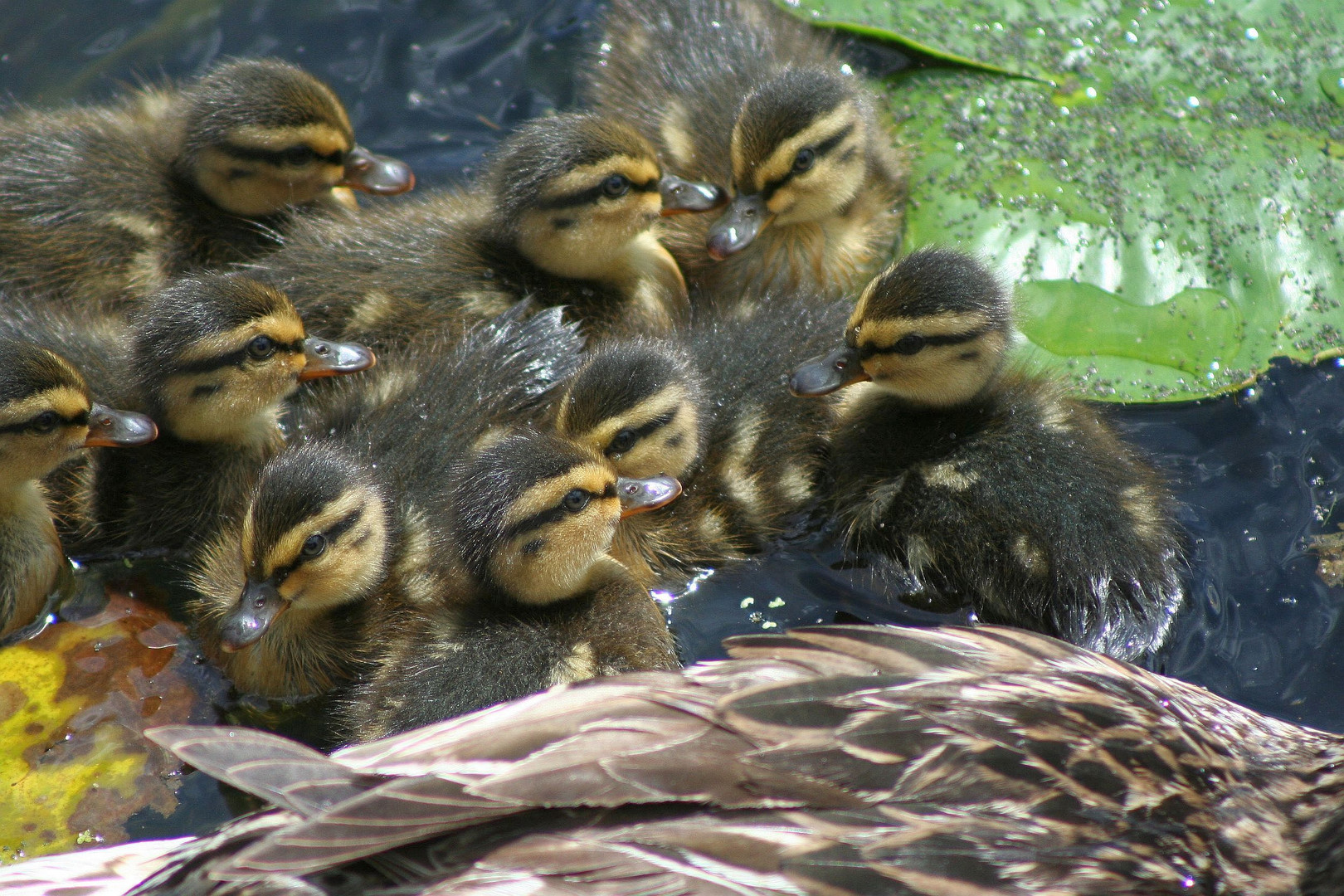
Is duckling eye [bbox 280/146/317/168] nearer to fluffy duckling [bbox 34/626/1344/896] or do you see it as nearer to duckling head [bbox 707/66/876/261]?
duckling head [bbox 707/66/876/261]

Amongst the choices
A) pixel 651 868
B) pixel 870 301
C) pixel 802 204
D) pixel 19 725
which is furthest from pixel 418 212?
pixel 651 868

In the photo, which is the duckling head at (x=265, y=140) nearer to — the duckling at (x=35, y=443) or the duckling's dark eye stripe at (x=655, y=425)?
the duckling at (x=35, y=443)

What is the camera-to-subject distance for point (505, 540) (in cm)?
254

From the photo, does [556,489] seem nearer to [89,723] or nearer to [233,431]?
[233,431]

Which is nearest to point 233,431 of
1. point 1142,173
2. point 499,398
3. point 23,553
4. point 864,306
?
point 23,553

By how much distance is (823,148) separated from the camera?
3.38m

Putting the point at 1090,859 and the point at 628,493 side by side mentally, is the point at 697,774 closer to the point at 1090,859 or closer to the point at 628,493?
the point at 1090,859

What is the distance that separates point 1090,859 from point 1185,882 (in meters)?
0.15

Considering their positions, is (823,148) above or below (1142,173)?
above

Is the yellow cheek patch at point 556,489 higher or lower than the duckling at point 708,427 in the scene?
higher

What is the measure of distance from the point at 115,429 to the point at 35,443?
158 mm

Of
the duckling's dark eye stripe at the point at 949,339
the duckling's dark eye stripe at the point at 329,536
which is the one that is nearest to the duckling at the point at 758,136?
the duckling's dark eye stripe at the point at 949,339

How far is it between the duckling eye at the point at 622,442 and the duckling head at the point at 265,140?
112 centimetres

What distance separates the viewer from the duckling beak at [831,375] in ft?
9.86
